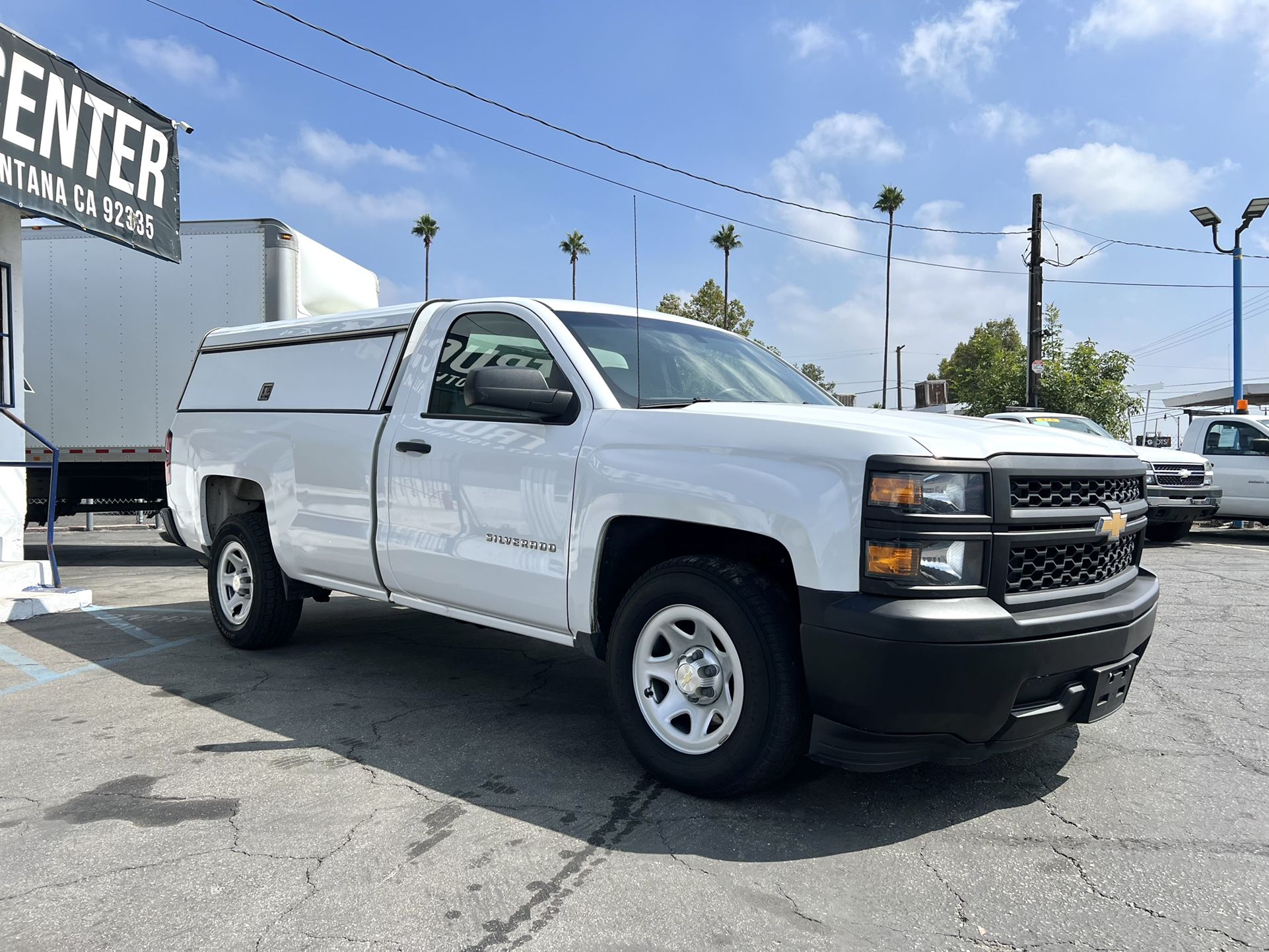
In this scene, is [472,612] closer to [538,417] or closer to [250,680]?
[538,417]

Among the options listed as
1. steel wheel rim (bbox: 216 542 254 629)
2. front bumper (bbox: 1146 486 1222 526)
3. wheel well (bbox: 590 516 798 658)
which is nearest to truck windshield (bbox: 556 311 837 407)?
wheel well (bbox: 590 516 798 658)

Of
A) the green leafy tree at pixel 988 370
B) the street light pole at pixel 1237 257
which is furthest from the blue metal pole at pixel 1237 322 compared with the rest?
the green leafy tree at pixel 988 370

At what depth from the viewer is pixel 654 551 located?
392cm

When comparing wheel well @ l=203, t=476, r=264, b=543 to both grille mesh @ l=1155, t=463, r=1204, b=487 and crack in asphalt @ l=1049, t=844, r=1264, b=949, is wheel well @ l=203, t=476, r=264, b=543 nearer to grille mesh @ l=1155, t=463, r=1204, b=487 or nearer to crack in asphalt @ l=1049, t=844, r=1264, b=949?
crack in asphalt @ l=1049, t=844, r=1264, b=949

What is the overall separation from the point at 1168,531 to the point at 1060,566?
11.3 meters

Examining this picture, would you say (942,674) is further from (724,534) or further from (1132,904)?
(724,534)

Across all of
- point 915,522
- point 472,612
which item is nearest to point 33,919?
point 472,612

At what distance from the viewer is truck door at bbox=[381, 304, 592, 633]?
4.00 m

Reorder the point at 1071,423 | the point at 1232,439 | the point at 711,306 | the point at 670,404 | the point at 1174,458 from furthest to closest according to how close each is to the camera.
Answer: the point at 711,306 → the point at 1232,439 → the point at 1071,423 → the point at 1174,458 → the point at 670,404

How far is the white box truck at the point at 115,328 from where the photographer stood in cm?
1091

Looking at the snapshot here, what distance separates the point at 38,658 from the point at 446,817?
13.3 ft

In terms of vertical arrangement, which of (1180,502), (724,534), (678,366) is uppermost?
(678,366)

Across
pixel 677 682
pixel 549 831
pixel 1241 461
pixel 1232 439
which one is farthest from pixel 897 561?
pixel 1232 439

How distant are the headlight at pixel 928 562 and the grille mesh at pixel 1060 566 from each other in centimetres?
15
